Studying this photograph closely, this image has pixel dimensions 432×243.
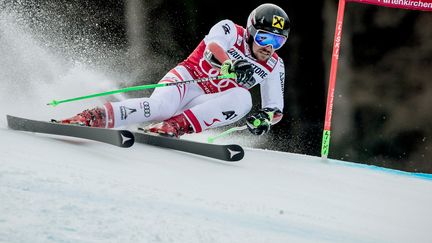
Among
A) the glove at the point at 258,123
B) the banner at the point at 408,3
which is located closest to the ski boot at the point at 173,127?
the glove at the point at 258,123

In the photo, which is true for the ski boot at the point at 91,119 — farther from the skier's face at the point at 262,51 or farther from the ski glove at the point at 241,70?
the skier's face at the point at 262,51

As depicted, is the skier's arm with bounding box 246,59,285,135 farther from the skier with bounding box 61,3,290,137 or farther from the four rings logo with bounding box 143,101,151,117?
the four rings logo with bounding box 143,101,151,117

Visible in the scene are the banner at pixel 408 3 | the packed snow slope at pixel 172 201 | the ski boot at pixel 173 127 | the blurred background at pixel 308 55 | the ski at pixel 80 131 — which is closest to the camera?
the packed snow slope at pixel 172 201

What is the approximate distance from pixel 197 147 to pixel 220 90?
64cm

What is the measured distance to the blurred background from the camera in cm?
457

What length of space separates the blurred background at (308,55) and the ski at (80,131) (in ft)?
4.61

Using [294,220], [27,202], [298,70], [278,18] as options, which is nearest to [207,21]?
[298,70]

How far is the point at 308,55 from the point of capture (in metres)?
4.80

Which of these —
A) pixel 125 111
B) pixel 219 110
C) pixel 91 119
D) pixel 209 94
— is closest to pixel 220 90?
pixel 209 94

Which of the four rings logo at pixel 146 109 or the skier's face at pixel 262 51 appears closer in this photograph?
the four rings logo at pixel 146 109

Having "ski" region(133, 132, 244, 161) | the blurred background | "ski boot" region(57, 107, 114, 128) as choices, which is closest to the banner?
the blurred background

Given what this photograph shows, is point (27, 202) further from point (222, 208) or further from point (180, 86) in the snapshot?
point (180, 86)

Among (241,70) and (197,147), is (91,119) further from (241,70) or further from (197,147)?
(241,70)

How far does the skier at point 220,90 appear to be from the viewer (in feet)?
9.02
